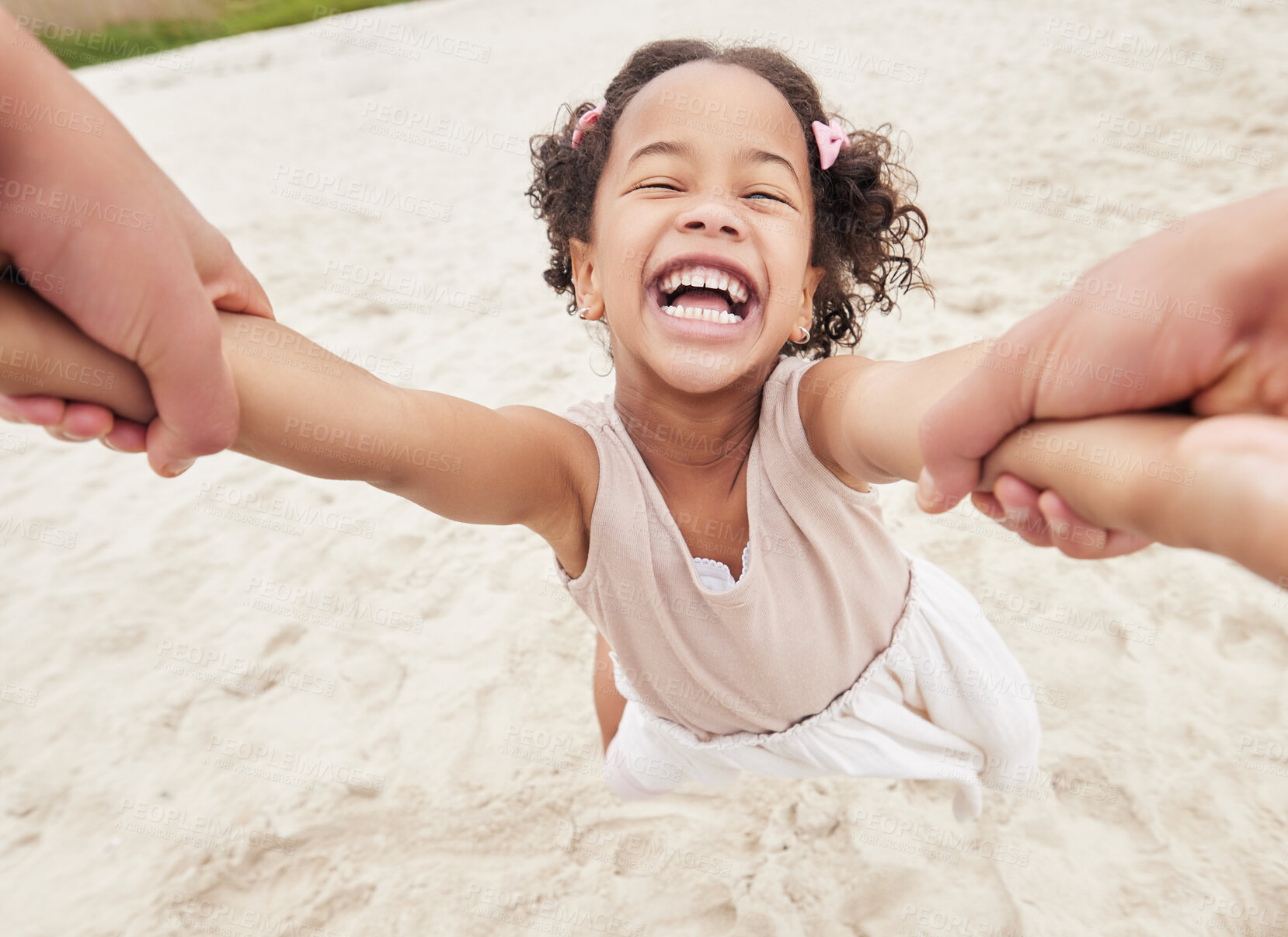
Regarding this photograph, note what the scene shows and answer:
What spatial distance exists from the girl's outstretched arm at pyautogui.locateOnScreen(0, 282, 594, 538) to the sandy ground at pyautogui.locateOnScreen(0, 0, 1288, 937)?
3.73 feet

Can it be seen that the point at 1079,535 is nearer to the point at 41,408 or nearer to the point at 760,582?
the point at 760,582

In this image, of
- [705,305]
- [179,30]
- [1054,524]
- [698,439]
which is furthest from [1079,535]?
A: [179,30]

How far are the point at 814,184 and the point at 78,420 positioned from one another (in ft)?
4.40

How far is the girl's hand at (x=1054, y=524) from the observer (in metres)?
0.90

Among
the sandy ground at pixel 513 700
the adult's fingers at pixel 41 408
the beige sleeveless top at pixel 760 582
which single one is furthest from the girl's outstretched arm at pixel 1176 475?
the sandy ground at pixel 513 700

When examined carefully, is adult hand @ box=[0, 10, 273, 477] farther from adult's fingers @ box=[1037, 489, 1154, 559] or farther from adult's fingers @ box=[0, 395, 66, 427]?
adult's fingers @ box=[1037, 489, 1154, 559]

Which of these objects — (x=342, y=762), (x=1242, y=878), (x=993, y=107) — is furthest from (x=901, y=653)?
(x=993, y=107)

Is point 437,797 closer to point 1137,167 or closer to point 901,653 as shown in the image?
point 901,653

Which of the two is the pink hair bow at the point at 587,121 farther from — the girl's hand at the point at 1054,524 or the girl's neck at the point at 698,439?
the girl's hand at the point at 1054,524

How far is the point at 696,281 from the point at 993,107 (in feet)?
14.8

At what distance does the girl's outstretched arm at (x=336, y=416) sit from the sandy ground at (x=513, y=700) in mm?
1137

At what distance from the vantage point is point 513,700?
244 cm

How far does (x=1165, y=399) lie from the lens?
2.71 feet

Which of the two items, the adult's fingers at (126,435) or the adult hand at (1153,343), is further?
the adult's fingers at (126,435)
